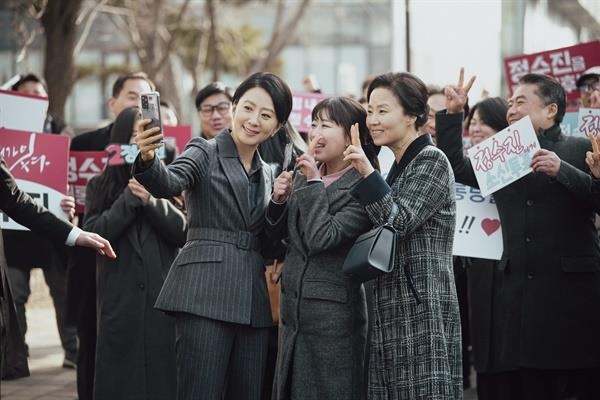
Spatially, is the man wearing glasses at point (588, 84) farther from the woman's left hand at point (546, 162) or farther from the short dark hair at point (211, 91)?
the short dark hair at point (211, 91)

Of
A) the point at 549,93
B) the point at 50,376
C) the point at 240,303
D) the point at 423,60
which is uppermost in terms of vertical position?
the point at 423,60

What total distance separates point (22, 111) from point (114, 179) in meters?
1.10

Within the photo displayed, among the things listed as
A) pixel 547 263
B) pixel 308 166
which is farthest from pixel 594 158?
pixel 308 166

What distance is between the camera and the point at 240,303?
16.8 ft

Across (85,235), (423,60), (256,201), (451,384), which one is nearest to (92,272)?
(85,235)

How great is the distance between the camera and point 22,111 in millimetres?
7371

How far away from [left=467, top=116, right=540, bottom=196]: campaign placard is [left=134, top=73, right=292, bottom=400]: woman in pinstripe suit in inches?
58.2

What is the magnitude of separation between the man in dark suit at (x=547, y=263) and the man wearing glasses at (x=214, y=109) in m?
2.03

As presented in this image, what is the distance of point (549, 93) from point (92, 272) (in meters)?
3.14

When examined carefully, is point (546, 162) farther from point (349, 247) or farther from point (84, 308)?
point (84, 308)

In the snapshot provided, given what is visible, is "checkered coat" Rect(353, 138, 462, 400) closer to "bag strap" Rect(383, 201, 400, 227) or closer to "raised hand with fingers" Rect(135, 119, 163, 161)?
"bag strap" Rect(383, 201, 400, 227)

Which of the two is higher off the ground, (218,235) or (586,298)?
(218,235)

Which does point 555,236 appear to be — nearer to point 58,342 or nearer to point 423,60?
point 58,342

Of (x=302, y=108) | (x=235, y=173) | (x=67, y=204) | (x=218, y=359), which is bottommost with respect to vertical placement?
(x=218, y=359)
